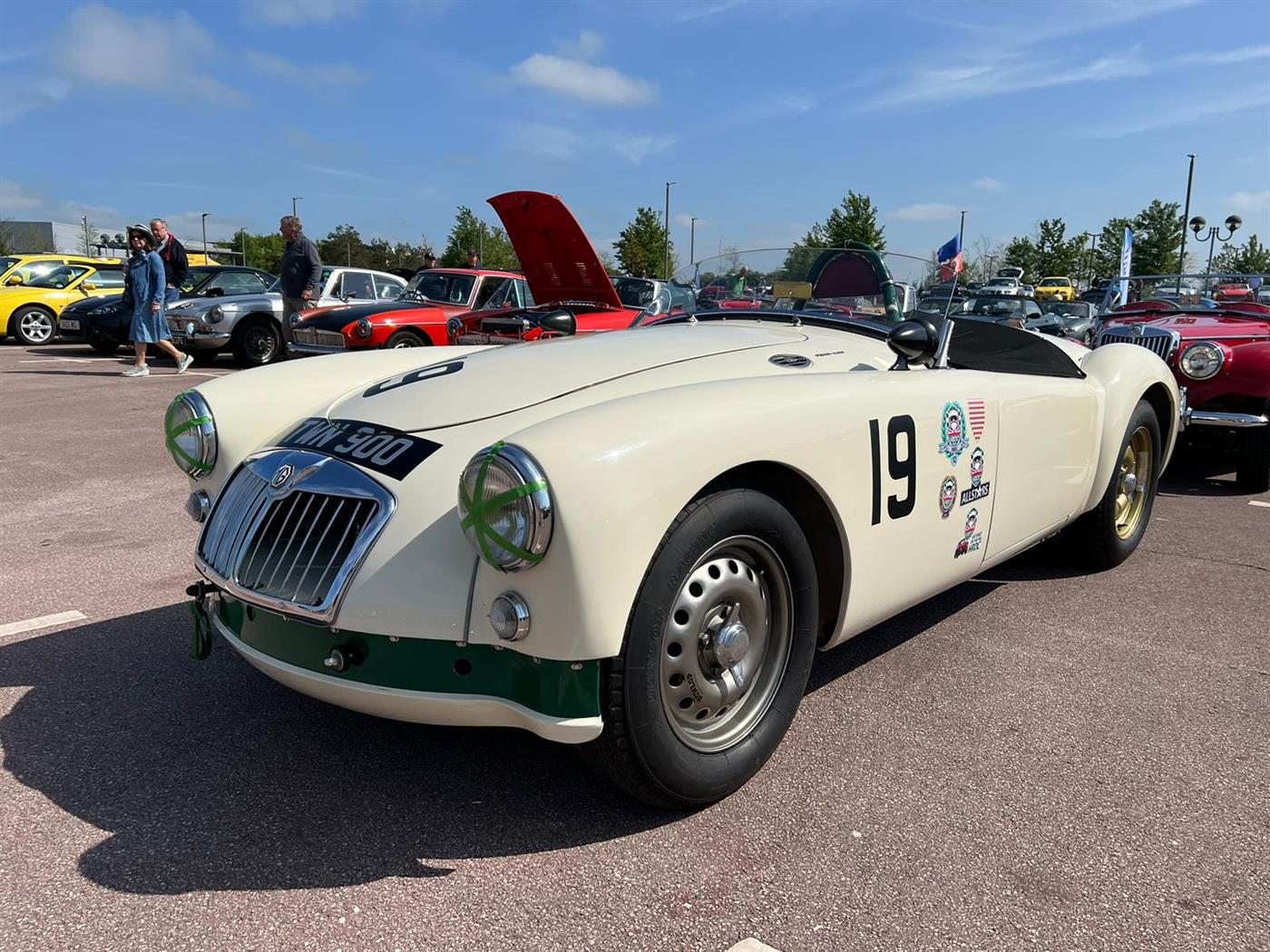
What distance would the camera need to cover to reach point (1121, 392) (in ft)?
13.9

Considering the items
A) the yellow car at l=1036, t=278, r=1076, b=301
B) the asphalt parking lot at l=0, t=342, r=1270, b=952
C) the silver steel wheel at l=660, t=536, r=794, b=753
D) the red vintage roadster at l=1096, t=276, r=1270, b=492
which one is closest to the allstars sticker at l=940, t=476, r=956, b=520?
the asphalt parking lot at l=0, t=342, r=1270, b=952

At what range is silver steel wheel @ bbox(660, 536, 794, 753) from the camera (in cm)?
232

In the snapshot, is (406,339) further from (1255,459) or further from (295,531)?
(295,531)

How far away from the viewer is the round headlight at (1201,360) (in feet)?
21.6

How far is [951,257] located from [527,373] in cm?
224

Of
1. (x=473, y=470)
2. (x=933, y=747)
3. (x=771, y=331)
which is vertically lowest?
(x=933, y=747)

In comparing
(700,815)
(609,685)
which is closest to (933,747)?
(700,815)

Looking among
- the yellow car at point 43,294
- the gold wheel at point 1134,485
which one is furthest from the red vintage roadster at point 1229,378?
the yellow car at point 43,294

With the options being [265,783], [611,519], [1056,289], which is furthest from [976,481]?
[1056,289]

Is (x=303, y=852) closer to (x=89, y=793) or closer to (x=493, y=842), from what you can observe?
(x=493, y=842)

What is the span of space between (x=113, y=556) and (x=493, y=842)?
298 centimetres

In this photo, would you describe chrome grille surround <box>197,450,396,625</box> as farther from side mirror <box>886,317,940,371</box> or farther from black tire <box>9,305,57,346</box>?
black tire <box>9,305,57,346</box>

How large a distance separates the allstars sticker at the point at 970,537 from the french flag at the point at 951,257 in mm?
1398

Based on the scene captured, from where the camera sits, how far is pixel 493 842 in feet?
7.41
